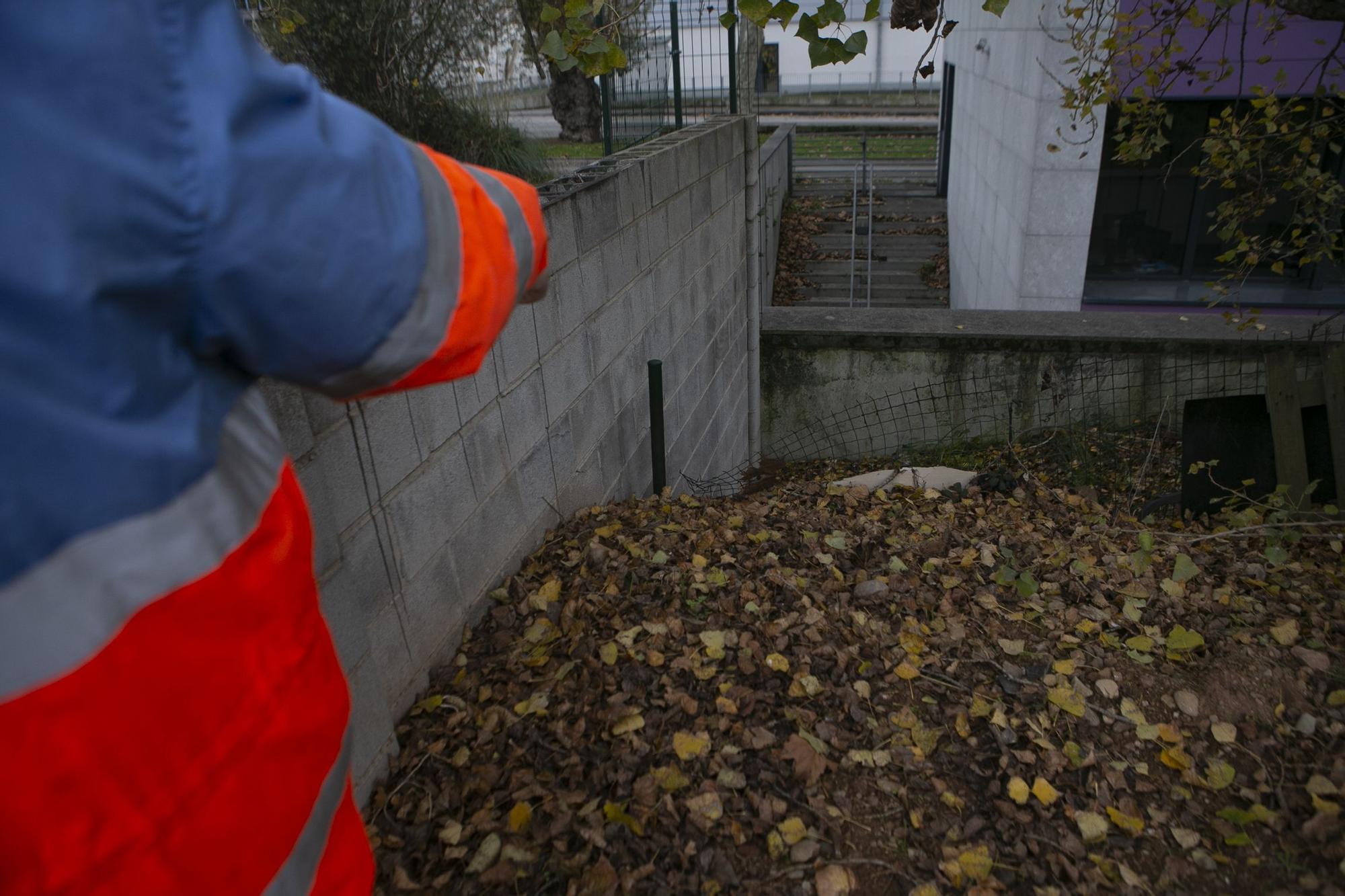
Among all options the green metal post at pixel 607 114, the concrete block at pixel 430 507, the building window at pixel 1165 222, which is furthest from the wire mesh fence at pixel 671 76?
the building window at pixel 1165 222

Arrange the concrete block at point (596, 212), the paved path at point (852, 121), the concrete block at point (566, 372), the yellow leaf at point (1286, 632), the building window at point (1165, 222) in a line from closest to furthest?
the yellow leaf at point (1286, 632)
the concrete block at point (566, 372)
the concrete block at point (596, 212)
the building window at point (1165, 222)
the paved path at point (852, 121)

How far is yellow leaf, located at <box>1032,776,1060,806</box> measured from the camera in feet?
7.81

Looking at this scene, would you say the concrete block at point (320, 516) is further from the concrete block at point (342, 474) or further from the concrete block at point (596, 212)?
the concrete block at point (596, 212)

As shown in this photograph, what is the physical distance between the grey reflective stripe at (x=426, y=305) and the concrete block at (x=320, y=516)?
3.34 ft

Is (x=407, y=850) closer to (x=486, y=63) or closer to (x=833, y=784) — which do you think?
(x=833, y=784)

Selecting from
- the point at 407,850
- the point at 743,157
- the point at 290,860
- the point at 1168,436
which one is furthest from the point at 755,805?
the point at 1168,436

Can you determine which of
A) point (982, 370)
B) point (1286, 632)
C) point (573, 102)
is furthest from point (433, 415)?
point (573, 102)

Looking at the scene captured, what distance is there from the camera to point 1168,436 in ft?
23.1

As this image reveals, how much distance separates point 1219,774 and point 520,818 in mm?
1973

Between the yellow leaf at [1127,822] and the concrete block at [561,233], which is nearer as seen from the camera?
the yellow leaf at [1127,822]

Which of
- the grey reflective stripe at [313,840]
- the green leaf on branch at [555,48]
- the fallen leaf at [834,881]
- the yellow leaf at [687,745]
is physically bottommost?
the fallen leaf at [834,881]

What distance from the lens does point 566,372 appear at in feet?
11.5

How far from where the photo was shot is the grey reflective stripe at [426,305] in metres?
0.99

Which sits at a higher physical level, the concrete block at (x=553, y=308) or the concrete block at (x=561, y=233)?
the concrete block at (x=561, y=233)
